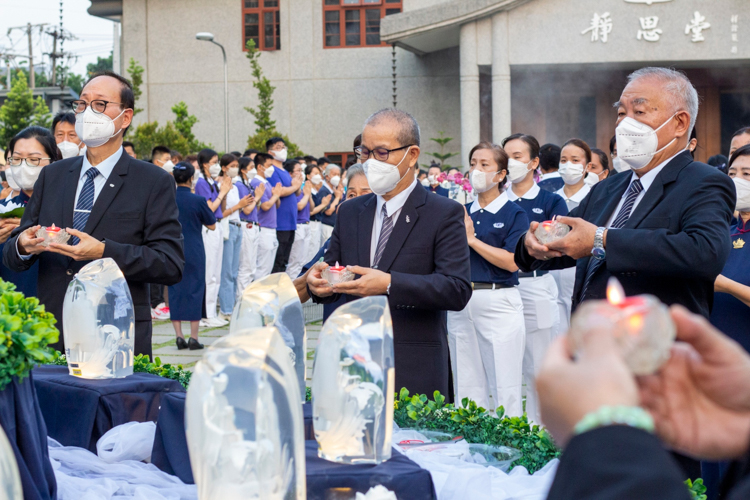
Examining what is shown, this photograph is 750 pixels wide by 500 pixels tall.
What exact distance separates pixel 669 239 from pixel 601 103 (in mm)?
22547

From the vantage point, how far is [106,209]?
3.72m

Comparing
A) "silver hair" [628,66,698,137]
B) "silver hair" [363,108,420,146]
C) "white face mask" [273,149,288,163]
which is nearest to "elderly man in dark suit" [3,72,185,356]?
"silver hair" [363,108,420,146]

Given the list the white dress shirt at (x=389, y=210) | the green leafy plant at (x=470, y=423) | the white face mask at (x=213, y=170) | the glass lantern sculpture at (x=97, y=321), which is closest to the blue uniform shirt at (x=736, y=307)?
the green leafy plant at (x=470, y=423)

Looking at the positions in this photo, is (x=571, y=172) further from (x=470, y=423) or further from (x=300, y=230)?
(x=300, y=230)

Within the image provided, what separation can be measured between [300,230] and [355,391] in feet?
36.5

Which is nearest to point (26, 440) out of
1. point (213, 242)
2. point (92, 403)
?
point (92, 403)

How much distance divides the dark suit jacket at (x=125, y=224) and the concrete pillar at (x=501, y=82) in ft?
54.1

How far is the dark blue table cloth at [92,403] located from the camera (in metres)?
2.99

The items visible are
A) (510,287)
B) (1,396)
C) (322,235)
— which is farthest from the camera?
(322,235)

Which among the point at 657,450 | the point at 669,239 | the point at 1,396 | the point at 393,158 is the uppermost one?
the point at 393,158

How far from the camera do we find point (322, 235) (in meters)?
14.0

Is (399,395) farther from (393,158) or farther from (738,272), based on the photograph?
(738,272)

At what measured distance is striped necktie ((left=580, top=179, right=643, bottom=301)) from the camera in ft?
9.99

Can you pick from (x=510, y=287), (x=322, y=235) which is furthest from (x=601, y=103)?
(x=510, y=287)
